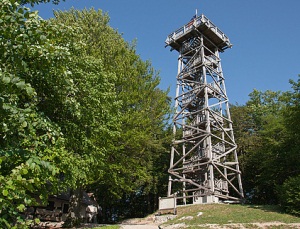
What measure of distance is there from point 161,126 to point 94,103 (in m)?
11.6

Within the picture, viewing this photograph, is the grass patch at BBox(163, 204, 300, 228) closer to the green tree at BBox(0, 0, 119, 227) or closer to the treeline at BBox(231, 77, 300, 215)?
the treeline at BBox(231, 77, 300, 215)

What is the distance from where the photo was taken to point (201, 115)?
85.0 ft

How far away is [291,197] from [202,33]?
1811 centimetres

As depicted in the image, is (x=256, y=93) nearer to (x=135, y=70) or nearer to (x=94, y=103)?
(x=135, y=70)

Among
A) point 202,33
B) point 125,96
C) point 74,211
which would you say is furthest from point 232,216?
point 202,33

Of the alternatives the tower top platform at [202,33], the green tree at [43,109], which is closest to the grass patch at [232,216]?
the green tree at [43,109]

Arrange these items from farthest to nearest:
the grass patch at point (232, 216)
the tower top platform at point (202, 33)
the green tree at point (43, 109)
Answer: the tower top platform at point (202, 33) < the grass patch at point (232, 216) < the green tree at point (43, 109)

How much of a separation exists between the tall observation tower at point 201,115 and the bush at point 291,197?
5.49m

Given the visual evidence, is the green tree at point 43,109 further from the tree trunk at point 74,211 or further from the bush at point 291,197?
the bush at point 291,197

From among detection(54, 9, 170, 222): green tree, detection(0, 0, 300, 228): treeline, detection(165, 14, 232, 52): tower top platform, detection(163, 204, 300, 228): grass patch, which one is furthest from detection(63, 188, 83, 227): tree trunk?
detection(165, 14, 232, 52): tower top platform

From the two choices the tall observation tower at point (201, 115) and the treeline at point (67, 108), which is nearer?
the treeline at point (67, 108)

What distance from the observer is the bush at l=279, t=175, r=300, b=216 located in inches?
593

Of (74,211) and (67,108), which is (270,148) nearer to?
(74,211)

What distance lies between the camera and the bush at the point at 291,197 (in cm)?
1506
